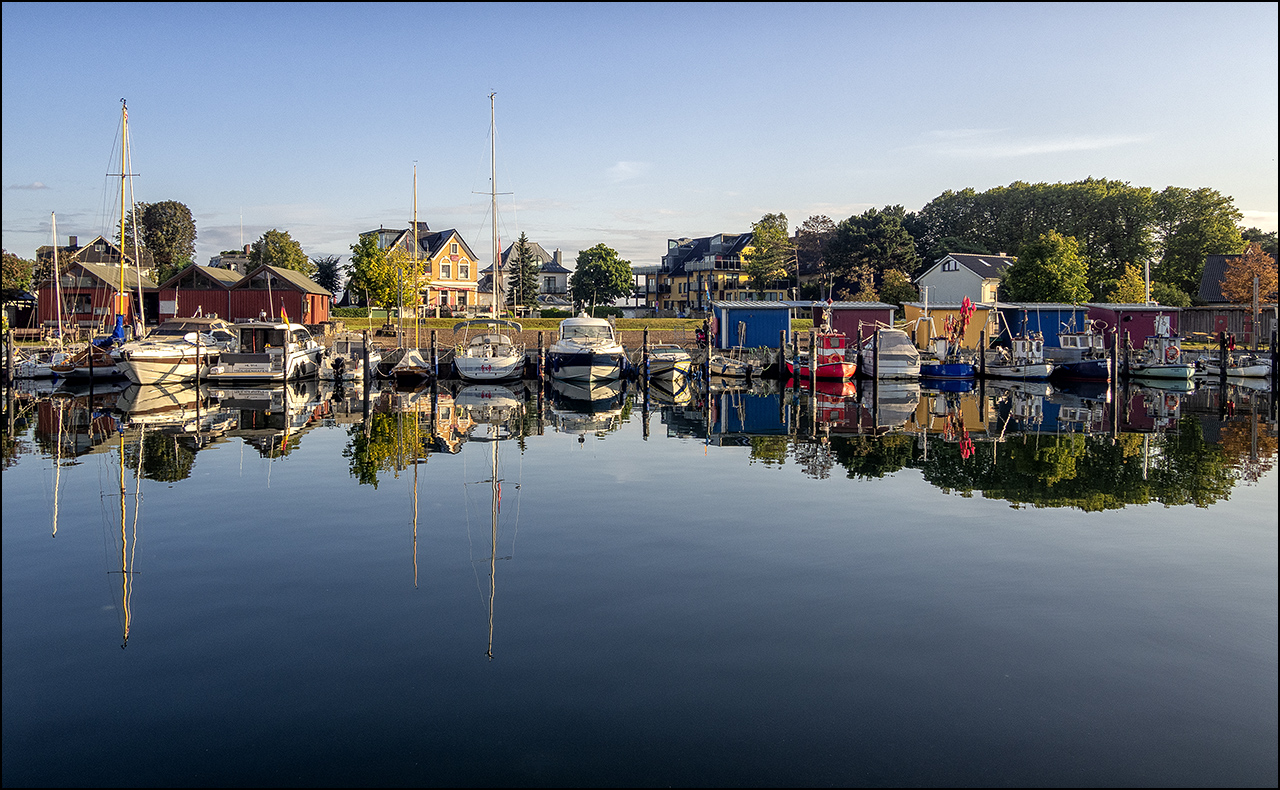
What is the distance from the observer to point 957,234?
361 ft

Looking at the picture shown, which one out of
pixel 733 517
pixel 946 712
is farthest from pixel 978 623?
pixel 733 517

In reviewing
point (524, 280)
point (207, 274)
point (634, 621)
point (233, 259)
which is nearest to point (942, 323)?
point (524, 280)

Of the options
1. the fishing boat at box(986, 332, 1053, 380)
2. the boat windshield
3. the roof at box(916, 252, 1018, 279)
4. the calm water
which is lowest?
the calm water

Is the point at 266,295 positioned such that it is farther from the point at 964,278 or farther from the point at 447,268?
the point at 964,278

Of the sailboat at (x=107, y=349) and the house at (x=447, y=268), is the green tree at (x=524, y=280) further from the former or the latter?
the sailboat at (x=107, y=349)

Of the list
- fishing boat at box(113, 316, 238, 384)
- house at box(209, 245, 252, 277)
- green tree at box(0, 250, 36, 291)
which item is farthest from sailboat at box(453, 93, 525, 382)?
house at box(209, 245, 252, 277)

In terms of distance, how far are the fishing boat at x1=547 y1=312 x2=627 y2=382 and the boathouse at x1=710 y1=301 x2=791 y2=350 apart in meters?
11.6

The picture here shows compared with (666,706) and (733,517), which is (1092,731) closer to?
(666,706)

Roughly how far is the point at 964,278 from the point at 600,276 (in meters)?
44.4

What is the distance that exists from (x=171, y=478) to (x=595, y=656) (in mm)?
13124

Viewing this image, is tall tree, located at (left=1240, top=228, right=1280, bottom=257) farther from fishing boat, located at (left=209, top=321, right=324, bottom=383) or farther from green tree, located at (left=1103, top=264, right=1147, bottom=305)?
fishing boat, located at (left=209, top=321, right=324, bottom=383)

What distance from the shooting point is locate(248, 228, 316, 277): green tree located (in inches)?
3472

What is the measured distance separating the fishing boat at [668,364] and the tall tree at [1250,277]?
42072mm

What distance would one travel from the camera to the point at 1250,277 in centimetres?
6719
